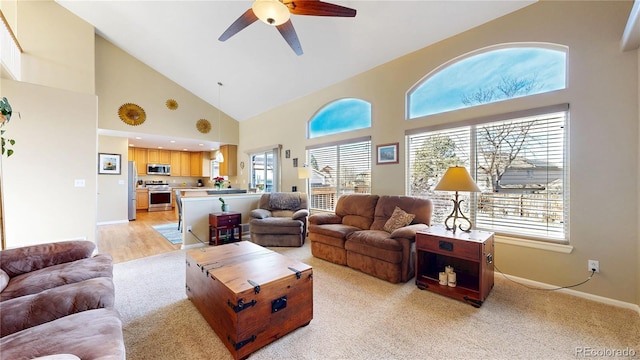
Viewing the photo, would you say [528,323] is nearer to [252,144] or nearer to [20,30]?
[252,144]

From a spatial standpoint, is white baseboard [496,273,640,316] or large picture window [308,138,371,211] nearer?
white baseboard [496,273,640,316]

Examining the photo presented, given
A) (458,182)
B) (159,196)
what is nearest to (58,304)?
(458,182)

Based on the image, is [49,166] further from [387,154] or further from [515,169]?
[515,169]

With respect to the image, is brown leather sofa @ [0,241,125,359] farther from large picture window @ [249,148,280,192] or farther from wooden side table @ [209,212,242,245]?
large picture window @ [249,148,280,192]

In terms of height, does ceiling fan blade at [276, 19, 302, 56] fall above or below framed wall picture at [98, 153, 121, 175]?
above

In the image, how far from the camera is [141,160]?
28.2 ft

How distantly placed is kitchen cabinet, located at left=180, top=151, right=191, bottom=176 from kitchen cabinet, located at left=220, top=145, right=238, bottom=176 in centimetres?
238

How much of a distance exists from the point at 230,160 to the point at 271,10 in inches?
255

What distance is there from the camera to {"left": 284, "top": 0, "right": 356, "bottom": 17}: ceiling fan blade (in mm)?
2140

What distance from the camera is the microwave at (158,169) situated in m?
8.66

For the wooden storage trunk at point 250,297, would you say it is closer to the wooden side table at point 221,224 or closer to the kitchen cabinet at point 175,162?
the wooden side table at point 221,224

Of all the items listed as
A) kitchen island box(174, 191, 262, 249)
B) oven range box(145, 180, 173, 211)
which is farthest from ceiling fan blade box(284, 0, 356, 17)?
oven range box(145, 180, 173, 211)

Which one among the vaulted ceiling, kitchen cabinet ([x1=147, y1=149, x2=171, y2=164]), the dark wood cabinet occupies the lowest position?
the dark wood cabinet

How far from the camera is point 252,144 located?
719cm
